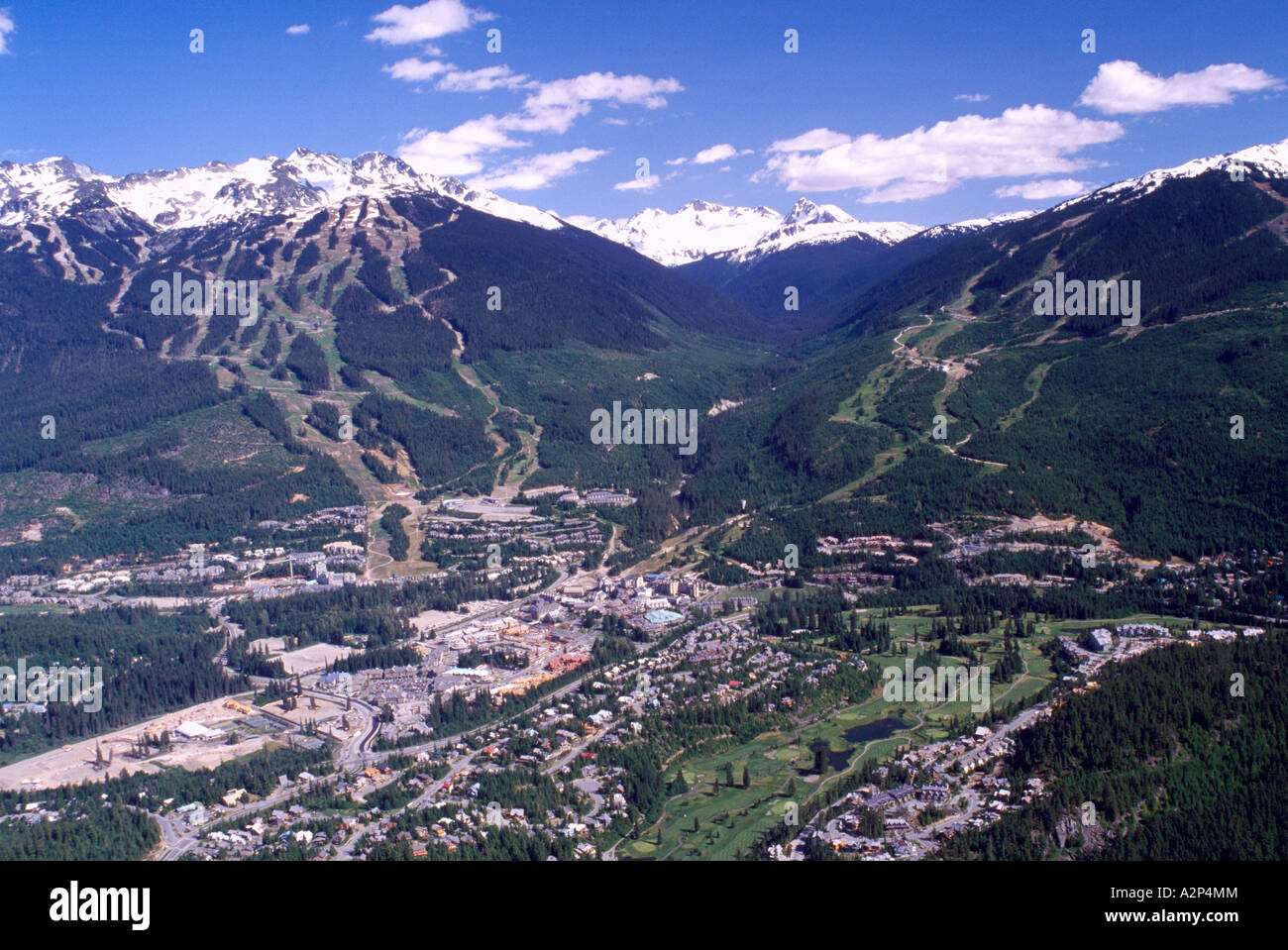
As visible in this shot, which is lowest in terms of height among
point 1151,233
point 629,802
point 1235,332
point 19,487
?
point 629,802

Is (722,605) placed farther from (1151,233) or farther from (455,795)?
(1151,233)

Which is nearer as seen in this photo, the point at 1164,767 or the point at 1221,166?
the point at 1164,767

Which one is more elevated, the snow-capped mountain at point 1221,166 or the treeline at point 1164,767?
the snow-capped mountain at point 1221,166

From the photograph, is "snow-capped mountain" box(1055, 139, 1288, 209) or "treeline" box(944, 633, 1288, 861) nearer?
"treeline" box(944, 633, 1288, 861)

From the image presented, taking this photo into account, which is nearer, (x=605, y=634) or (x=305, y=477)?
(x=605, y=634)

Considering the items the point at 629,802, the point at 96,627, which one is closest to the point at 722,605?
the point at 629,802

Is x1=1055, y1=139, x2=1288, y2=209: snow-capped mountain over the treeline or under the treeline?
over

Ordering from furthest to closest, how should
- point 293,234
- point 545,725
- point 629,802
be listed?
point 293,234, point 545,725, point 629,802

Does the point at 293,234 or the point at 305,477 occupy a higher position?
the point at 293,234

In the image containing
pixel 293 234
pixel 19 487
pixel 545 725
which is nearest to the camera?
pixel 545 725

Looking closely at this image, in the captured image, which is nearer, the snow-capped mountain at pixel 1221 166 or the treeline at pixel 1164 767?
the treeline at pixel 1164 767

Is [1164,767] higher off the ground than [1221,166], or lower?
lower
